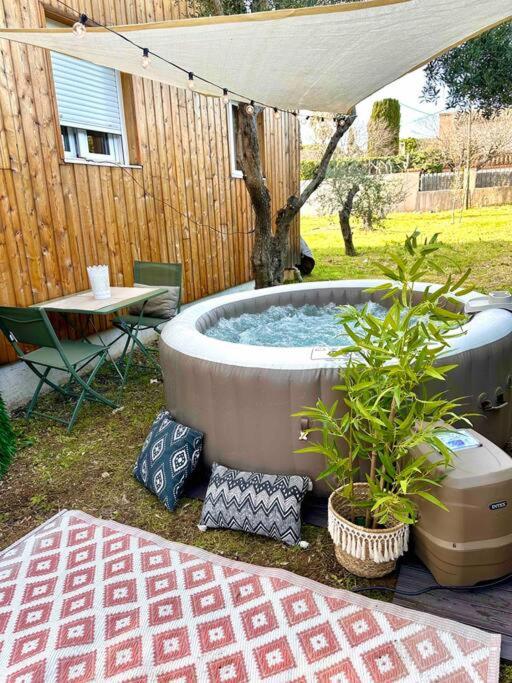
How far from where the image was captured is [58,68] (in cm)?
413

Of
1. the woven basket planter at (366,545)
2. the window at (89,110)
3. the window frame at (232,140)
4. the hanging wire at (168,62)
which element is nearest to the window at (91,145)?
the window at (89,110)

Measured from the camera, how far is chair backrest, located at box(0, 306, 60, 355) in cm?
309

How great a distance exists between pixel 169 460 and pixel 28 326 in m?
1.43

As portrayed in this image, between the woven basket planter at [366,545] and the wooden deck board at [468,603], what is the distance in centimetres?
11

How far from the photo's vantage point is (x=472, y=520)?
177cm

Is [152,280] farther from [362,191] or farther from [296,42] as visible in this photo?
[362,191]

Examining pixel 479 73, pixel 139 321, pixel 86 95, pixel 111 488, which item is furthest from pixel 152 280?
pixel 479 73

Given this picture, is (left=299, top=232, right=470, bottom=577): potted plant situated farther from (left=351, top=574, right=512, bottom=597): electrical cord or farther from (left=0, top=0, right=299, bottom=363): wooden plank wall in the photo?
(left=0, top=0, right=299, bottom=363): wooden plank wall

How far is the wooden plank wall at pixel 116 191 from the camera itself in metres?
3.71

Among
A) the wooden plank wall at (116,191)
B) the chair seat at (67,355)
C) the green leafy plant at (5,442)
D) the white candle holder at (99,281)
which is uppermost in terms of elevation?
the wooden plank wall at (116,191)

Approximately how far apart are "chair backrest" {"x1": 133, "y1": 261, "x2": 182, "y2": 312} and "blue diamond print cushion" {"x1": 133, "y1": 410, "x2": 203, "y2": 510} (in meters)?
2.15

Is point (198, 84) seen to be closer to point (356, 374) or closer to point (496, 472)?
point (356, 374)

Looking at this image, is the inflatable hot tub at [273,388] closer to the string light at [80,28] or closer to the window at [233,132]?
the string light at [80,28]

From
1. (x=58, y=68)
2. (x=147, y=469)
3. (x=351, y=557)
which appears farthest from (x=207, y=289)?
(x=351, y=557)
